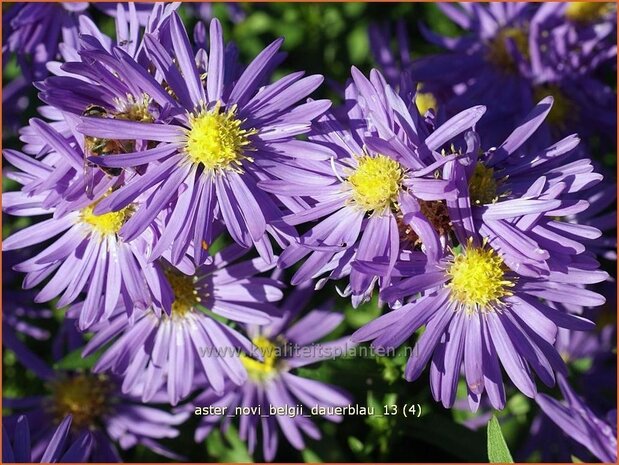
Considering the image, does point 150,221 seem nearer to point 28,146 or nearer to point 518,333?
point 28,146

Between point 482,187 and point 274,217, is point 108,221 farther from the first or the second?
point 482,187

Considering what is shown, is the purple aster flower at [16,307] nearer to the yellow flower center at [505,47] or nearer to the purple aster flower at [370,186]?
the purple aster flower at [370,186]

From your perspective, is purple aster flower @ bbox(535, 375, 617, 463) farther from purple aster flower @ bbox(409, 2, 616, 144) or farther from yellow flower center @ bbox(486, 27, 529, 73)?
yellow flower center @ bbox(486, 27, 529, 73)

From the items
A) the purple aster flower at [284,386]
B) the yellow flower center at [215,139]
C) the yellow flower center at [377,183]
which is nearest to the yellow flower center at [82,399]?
the purple aster flower at [284,386]

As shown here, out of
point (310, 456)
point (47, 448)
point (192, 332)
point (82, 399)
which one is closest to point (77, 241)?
point (192, 332)

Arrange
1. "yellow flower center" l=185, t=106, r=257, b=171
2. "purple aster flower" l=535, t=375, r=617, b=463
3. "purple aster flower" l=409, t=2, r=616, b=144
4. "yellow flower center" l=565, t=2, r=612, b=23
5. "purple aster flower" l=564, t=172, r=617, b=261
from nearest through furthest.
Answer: "yellow flower center" l=185, t=106, r=257, b=171, "purple aster flower" l=535, t=375, r=617, b=463, "purple aster flower" l=564, t=172, r=617, b=261, "purple aster flower" l=409, t=2, r=616, b=144, "yellow flower center" l=565, t=2, r=612, b=23

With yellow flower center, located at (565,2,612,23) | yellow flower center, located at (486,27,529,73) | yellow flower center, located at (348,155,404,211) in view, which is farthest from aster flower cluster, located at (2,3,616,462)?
yellow flower center, located at (565,2,612,23)
